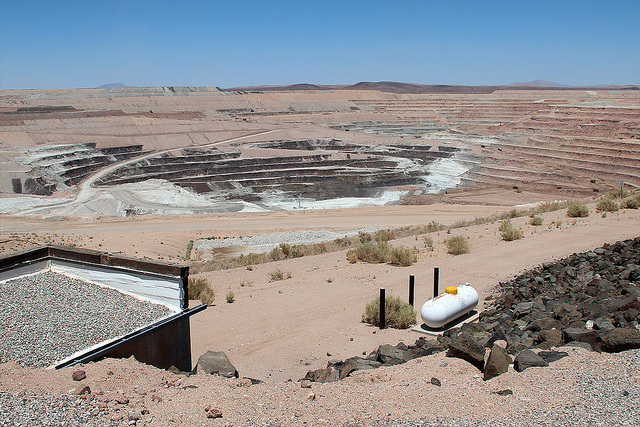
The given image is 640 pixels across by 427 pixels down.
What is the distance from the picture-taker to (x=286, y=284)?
14.3 m

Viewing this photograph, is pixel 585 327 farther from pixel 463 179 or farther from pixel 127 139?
pixel 127 139

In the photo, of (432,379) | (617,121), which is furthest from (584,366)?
(617,121)

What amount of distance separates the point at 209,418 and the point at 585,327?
497 centimetres

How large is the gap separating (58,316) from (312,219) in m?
26.6

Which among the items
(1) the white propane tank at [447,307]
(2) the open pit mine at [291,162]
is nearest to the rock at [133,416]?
(1) the white propane tank at [447,307]

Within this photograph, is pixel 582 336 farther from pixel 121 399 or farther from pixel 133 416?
pixel 121 399

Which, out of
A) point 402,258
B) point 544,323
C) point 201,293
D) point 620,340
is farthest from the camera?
point 402,258

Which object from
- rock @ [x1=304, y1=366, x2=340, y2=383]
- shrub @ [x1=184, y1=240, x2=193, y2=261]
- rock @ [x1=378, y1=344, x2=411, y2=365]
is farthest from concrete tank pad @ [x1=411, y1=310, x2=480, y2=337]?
shrub @ [x1=184, y1=240, x2=193, y2=261]

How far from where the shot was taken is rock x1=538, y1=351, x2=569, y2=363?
6.18 m

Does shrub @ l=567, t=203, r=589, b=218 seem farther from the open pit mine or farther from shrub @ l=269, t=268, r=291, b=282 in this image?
the open pit mine

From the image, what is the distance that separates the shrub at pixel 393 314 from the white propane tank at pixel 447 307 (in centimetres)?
64

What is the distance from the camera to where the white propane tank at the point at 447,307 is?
9.59m

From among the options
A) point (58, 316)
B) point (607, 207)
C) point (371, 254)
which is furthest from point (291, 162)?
point (58, 316)

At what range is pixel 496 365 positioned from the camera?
6.11 metres
